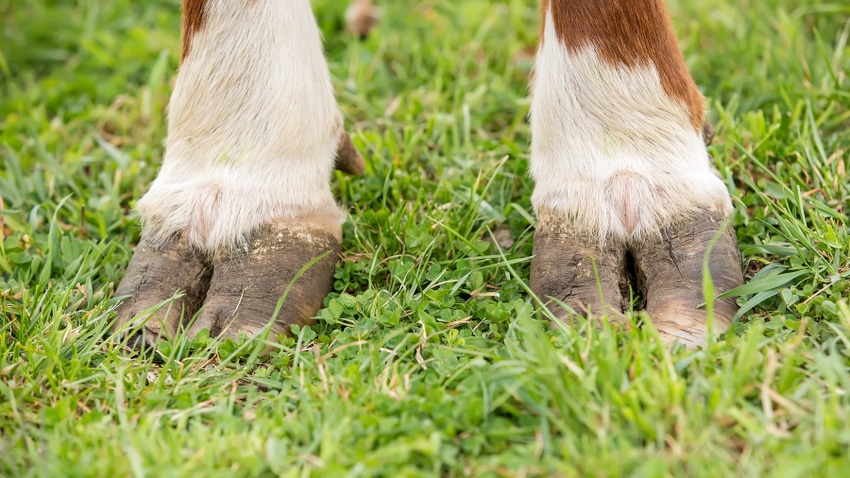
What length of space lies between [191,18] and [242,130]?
1.16 ft

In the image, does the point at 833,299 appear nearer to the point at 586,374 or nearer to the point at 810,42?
the point at 586,374

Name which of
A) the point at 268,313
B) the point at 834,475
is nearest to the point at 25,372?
the point at 268,313

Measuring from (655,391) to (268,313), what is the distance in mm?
1012

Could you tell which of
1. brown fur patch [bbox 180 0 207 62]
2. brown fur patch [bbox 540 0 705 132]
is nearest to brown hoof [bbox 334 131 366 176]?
brown fur patch [bbox 180 0 207 62]

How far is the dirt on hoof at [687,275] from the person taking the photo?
1.95 metres

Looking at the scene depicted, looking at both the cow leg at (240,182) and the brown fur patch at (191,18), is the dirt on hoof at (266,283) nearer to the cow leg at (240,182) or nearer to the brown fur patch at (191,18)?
the cow leg at (240,182)

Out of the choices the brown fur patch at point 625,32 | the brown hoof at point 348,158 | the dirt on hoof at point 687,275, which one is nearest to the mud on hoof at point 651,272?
the dirt on hoof at point 687,275

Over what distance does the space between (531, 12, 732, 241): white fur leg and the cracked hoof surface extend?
26.9 inches

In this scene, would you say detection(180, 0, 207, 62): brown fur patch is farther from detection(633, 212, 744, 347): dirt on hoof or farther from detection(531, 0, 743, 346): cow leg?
detection(633, 212, 744, 347): dirt on hoof

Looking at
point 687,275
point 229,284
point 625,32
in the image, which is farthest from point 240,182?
point 687,275

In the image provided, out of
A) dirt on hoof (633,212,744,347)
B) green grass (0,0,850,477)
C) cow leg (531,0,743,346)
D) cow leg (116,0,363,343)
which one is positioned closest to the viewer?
green grass (0,0,850,477)

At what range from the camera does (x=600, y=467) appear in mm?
1501

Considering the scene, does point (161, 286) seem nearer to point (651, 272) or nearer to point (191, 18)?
point (191, 18)

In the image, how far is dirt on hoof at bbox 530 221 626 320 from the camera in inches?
80.4
